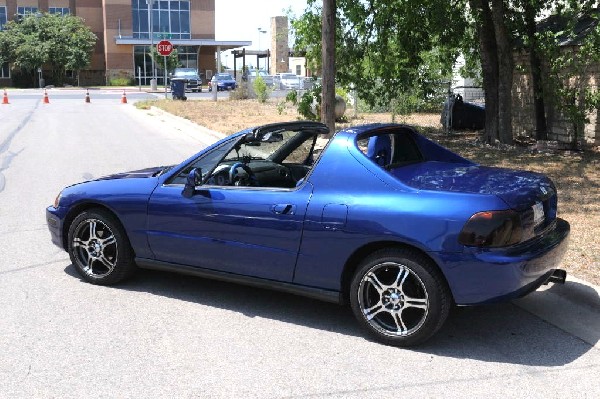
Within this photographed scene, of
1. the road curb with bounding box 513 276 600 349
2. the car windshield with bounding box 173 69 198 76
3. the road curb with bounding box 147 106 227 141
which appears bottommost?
the road curb with bounding box 513 276 600 349

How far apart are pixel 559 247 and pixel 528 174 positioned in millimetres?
758

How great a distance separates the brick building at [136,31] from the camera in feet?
222

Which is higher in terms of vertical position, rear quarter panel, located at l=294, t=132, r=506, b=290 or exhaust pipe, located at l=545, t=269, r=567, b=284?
rear quarter panel, located at l=294, t=132, r=506, b=290

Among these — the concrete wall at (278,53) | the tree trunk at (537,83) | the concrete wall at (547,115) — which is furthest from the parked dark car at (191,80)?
the concrete wall at (278,53)

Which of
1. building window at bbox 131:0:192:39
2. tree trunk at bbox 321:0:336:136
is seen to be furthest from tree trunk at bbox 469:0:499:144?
building window at bbox 131:0:192:39

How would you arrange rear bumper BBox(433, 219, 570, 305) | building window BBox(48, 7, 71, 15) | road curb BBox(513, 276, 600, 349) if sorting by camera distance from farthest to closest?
1. building window BBox(48, 7, 71, 15)
2. road curb BBox(513, 276, 600, 349)
3. rear bumper BBox(433, 219, 570, 305)

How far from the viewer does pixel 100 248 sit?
5.76 meters

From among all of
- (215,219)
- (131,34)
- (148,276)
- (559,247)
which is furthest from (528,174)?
(131,34)

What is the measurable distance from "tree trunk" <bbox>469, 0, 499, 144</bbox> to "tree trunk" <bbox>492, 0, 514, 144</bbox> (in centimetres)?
39

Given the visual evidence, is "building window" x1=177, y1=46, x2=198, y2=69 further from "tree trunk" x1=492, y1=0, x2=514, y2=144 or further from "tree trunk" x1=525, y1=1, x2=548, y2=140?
"tree trunk" x1=492, y1=0, x2=514, y2=144

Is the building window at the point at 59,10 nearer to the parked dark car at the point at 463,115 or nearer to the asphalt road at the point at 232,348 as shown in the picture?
the parked dark car at the point at 463,115

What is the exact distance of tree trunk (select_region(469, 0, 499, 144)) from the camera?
1512 centimetres

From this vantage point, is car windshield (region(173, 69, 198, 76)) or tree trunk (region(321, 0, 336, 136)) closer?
tree trunk (region(321, 0, 336, 136))

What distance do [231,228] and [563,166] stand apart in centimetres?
855
